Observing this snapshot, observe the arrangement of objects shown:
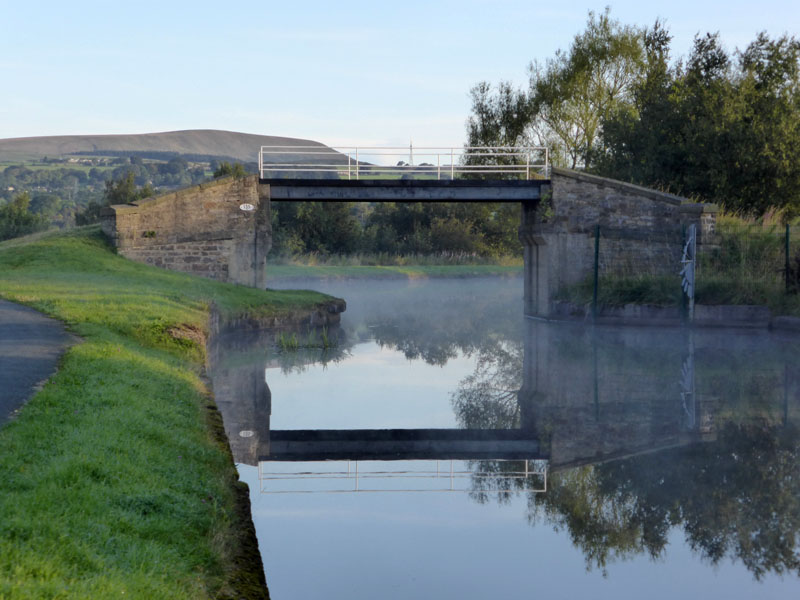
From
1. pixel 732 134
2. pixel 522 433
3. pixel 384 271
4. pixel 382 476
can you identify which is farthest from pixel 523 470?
pixel 384 271

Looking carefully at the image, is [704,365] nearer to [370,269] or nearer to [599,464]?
[599,464]

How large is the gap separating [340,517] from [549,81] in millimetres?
48218

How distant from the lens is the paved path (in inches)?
364

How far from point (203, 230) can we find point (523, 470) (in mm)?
21402

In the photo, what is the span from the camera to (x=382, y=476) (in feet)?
32.1

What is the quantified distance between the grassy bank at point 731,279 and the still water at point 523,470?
15.3ft

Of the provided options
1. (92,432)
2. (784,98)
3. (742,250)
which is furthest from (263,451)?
(784,98)

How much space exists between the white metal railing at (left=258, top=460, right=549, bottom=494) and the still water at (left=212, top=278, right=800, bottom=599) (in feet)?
0.11

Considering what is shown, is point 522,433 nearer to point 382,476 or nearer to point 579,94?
point 382,476

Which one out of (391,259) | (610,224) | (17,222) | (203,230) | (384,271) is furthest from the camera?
(17,222)

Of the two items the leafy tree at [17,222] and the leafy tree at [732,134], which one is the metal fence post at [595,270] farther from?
the leafy tree at [17,222]

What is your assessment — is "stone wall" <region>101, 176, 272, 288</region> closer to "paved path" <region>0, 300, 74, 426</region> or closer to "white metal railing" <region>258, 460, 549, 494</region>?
"paved path" <region>0, 300, 74, 426</region>

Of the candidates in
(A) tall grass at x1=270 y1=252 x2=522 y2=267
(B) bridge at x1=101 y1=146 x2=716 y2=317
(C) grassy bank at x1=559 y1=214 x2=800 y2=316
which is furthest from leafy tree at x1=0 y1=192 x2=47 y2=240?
(C) grassy bank at x1=559 y1=214 x2=800 y2=316

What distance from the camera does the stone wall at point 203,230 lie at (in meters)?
29.3
